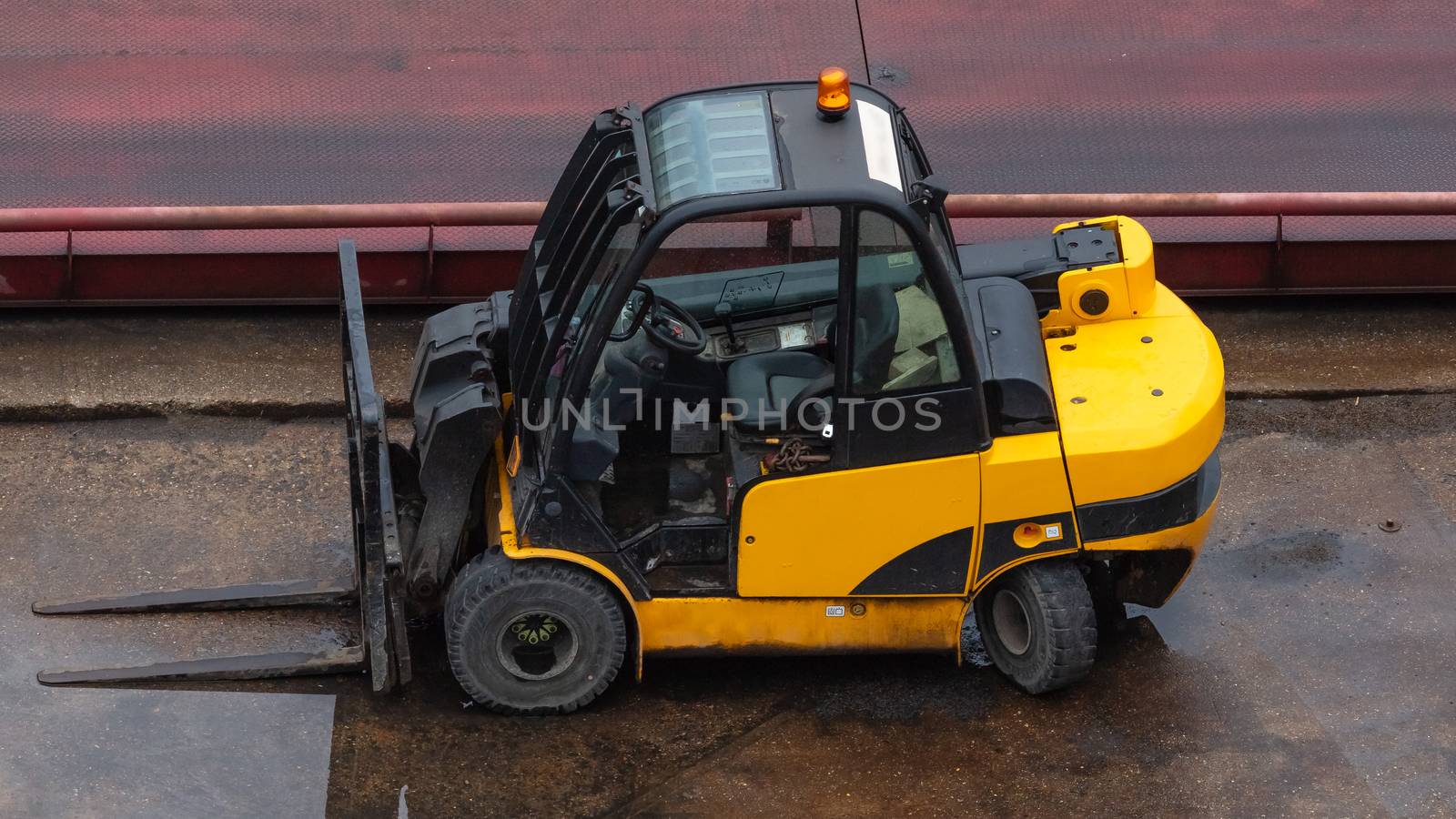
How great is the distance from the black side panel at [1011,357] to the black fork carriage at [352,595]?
1873mm

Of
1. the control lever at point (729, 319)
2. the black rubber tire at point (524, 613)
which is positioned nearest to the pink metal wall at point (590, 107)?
the control lever at point (729, 319)

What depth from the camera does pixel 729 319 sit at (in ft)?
18.8

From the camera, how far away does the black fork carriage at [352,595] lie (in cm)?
515

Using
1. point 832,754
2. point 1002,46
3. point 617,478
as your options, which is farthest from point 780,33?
point 832,754

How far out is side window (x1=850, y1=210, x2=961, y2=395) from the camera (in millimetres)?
4938

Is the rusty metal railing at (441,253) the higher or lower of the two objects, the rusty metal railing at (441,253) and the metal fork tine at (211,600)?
the higher

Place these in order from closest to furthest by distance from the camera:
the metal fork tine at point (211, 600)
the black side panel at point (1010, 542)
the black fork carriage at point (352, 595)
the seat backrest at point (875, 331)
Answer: the seat backrest at point (875, 331) < the black fork carriage at point (352, 595) < the black side panel at point (1010, 542) < the metal fork tine at point (211, 600)

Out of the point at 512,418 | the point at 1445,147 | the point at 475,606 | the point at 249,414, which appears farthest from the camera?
the point at 1445,147

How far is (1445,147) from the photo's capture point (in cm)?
→ 852

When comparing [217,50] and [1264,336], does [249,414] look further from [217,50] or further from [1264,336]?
[1264,336]

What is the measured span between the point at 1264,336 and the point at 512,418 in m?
3.89

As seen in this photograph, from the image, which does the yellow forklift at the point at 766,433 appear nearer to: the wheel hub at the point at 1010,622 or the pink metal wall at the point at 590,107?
the wheel hub at the point at 1010,622

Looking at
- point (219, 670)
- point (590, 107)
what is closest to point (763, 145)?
point (219, 670)

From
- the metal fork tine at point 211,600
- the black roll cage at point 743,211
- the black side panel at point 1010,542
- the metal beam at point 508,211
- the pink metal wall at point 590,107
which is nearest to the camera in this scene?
the black roll cage at point 743,211
